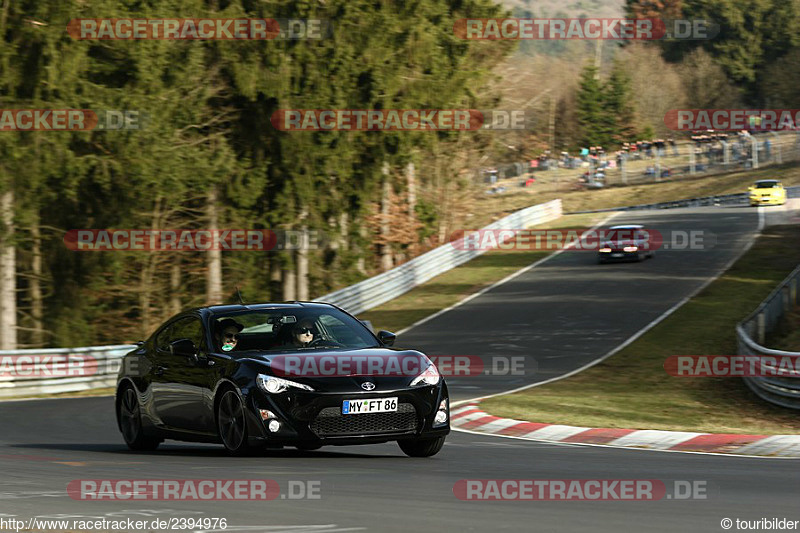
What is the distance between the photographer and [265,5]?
3328cm

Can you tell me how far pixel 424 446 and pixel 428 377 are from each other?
2.42ft

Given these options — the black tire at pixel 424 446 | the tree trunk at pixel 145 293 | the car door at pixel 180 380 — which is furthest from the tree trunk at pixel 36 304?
the black tire at pixel 424 446

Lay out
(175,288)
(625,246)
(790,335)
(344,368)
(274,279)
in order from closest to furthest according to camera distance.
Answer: (344,368)
(790,335)
(175,288)
(274,279)
(625,246)

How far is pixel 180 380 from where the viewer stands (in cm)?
1151

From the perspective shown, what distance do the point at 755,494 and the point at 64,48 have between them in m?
22.0

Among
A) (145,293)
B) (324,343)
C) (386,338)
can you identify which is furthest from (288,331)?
(145,293)

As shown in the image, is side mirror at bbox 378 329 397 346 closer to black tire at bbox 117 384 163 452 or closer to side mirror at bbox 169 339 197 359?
side mirror at bbox 169 339 197 359

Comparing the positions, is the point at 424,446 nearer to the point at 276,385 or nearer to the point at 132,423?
the point at 276,385

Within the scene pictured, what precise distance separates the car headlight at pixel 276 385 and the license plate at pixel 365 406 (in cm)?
33

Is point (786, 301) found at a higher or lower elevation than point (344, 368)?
lower

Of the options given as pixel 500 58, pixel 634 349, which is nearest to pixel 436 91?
pixel 634 349

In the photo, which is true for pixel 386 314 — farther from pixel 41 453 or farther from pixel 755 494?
pixel 755 494

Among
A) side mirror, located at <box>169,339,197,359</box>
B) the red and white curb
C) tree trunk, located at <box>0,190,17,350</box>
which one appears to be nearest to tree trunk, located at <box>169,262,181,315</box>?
tree trunk, located at <box>0,190,17,350</box>

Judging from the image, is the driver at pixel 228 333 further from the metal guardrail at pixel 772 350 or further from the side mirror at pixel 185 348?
the metal guardrail at pixel 772 350
